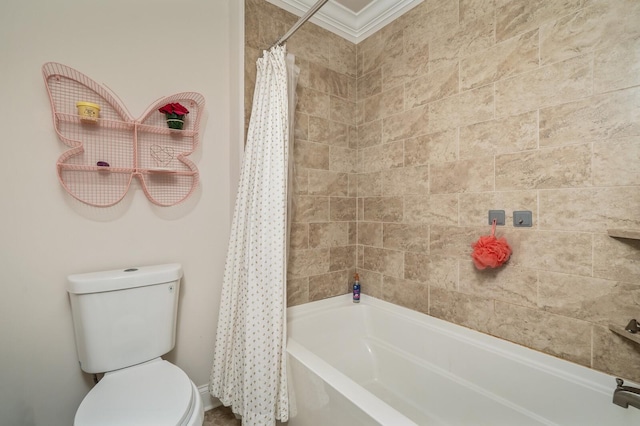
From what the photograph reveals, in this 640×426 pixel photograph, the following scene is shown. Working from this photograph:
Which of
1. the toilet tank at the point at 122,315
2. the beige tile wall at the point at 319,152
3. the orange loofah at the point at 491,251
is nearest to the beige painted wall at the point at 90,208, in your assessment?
the toilet tank at the point at 122,315

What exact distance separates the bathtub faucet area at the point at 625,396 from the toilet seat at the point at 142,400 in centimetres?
159

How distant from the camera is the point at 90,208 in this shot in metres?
1.49

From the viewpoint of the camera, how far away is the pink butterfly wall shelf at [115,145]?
4.61ft

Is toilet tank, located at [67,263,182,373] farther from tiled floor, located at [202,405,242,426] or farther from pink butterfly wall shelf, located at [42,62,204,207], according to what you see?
tiled floor, located at [202,405,242,426]

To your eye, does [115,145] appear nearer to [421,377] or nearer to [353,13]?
[353,13]

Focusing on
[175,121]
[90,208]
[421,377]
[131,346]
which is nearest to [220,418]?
[131,346]

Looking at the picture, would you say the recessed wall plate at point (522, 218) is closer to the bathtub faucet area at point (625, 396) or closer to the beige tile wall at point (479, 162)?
the beige tile wall at point (479, 162)

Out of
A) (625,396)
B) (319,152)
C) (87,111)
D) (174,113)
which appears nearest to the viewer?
(625,396)

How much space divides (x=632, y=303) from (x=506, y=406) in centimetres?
68

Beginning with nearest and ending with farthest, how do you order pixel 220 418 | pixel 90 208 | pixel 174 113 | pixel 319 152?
pixel 90 208 → pixel 174 113 → pixel 220 418 → pixel 319 152

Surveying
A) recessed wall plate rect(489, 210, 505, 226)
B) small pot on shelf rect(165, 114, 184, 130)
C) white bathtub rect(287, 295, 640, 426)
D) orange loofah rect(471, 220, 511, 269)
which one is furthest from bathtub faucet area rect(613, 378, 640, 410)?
small pot on shelf rect(165, 114, 184, 130)

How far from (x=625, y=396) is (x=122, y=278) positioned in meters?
2.09

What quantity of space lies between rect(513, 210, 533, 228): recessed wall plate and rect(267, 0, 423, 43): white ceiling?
145cm

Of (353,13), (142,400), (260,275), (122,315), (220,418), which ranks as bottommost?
(220,418)
